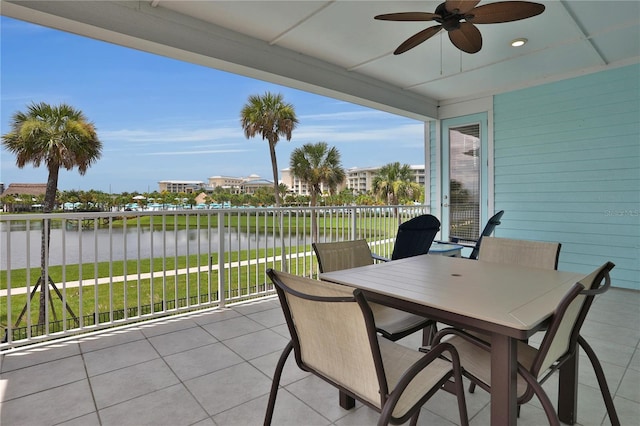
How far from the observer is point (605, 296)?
4.05 meters

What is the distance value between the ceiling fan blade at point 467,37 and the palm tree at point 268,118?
12.8 meters

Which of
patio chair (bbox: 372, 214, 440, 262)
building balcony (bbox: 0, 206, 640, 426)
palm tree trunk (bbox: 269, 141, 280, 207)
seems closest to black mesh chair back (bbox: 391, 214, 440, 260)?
patio chair (bbox: 372, 214, 440, 262)

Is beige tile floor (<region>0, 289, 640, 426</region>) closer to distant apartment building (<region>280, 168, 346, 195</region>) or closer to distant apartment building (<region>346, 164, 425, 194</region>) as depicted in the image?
distant apartment building (<region>280, 168, 346, 195</region>)

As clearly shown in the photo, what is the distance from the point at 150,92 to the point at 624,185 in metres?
23.5

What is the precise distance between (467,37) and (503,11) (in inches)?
14.7

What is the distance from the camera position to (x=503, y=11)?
239cm

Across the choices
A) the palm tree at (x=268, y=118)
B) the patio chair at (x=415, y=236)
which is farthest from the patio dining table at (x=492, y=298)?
the palm tree at (x=268, y=118)

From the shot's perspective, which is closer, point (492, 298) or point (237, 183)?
point (492, 298)

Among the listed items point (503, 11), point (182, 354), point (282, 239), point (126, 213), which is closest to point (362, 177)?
point (282, 239)

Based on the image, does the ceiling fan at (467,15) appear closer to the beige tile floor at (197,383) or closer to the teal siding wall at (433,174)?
the beige tile floor at (197,383)

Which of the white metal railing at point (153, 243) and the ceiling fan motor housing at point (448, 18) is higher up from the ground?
the ceiling fan motor housing at point (448, 18)

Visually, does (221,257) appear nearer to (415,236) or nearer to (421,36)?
(415,236)

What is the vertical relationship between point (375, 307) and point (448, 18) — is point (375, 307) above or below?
below

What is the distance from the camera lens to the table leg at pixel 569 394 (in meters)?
Answer: 1.75
